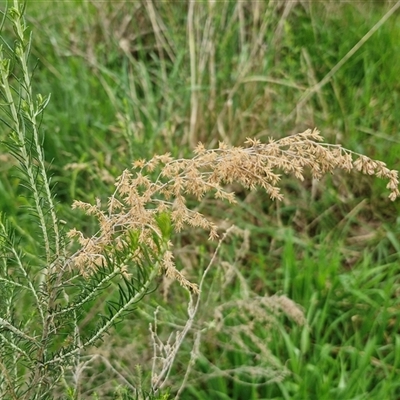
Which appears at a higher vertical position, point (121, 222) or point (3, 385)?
point (121, 222)

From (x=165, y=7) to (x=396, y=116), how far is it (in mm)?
1469

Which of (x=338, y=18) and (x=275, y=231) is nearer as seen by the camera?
(x=275, y=231)


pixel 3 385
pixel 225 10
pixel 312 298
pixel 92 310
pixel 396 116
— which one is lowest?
pixel 92 310

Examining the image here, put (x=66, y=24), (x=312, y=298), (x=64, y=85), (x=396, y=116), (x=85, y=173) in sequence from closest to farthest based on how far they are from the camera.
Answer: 1. (x=312, y=298)
2. (x=396, y=116)
3. (x=85, y=173)
4. (x=64, y=85)
5. (x=66, y=24)

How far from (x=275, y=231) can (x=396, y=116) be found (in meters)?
0.80

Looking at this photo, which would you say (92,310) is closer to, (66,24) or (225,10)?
(225,10)

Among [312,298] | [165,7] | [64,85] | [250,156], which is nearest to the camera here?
[250,156]

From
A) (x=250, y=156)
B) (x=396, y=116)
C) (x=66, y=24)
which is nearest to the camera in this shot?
(x=250, y=156)

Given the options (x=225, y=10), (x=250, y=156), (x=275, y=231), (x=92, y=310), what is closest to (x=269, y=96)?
(x=225, y=10)

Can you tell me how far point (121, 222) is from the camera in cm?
93

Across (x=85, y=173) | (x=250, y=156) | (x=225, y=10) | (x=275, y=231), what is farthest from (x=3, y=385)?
(x=225, y=10)

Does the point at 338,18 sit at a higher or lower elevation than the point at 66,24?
higher

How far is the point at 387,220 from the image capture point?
235cm

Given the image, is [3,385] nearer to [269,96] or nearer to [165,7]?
[269,96]
